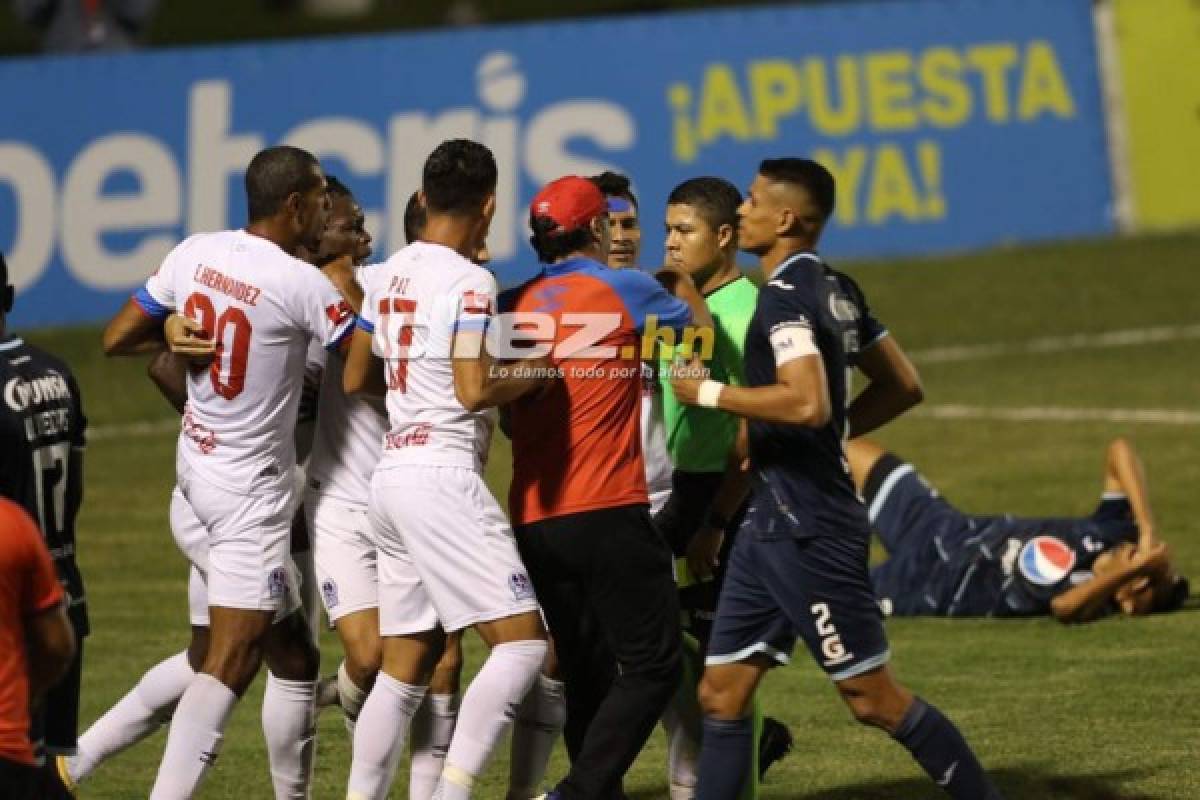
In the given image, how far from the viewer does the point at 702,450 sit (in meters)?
9.87

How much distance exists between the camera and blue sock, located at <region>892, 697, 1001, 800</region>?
8516 mm

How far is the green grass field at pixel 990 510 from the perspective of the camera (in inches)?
404

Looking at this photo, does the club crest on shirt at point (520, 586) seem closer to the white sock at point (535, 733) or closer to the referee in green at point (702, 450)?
the white sock at point (535, 733)

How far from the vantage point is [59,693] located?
8.46m

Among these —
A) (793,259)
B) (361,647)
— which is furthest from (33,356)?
(793,259)

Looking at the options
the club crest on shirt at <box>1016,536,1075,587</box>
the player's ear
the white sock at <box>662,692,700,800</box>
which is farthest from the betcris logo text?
the white sock at <box>662,692,700,800</box>

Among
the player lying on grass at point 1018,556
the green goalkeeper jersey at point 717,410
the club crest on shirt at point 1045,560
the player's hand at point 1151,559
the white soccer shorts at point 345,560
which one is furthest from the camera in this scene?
the club crest on shirt at point 1045,560

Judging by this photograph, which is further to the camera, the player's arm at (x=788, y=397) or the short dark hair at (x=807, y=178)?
the short dark hair at (x=807, y=178)

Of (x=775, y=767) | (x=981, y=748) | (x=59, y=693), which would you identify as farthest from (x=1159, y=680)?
(x=59, y=693)

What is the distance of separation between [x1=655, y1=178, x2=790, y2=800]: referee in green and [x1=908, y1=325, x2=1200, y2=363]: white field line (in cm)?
1139

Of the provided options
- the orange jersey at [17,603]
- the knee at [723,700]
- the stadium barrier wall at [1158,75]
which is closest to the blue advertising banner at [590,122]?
the stadium barrier wall at [1158,75]

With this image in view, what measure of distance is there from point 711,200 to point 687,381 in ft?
4.16

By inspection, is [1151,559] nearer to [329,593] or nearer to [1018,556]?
[1018,556]

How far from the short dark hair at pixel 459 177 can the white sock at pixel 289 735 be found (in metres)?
1.89
